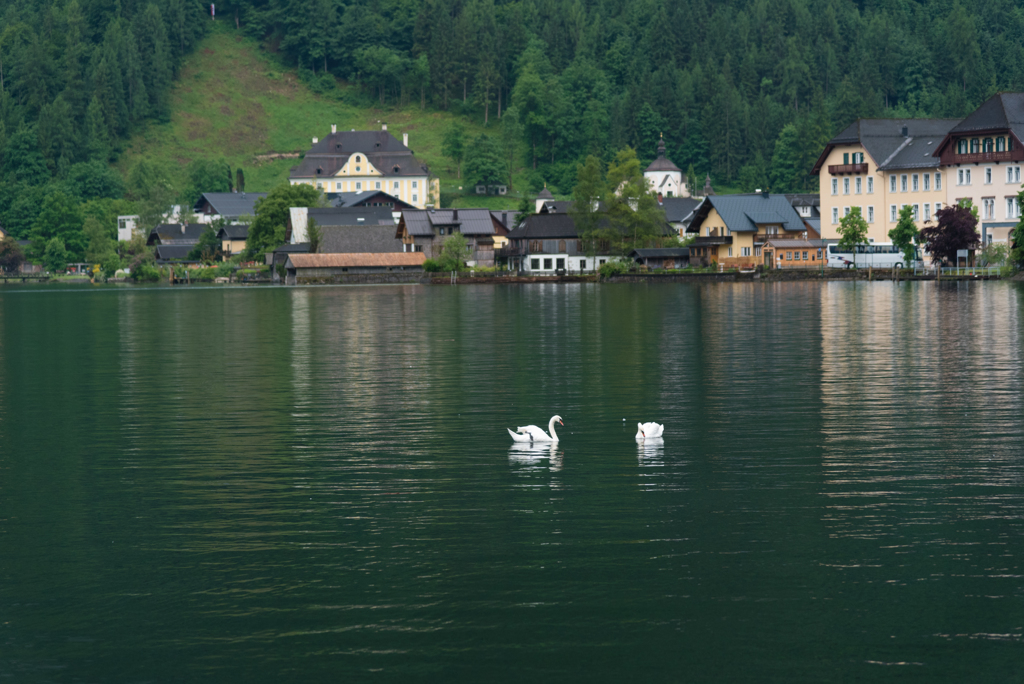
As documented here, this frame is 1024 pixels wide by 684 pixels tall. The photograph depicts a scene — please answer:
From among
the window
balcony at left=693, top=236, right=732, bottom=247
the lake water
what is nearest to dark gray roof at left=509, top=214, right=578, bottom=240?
balcony at left=693, top=236, right=732, bottom=247

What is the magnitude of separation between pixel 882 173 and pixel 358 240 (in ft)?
211

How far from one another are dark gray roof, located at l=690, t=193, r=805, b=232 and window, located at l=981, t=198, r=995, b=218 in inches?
841

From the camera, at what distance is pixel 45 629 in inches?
500

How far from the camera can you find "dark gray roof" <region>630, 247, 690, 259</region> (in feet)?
429

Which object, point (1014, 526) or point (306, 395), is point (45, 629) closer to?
point (1014, 526)

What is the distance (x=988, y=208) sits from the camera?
363 ft

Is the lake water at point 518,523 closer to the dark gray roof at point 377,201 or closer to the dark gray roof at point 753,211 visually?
the dark gray roof at point 753,211

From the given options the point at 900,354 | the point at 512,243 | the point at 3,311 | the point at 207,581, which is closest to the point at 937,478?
the point at 207,581

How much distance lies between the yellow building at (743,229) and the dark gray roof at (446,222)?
1133 inches

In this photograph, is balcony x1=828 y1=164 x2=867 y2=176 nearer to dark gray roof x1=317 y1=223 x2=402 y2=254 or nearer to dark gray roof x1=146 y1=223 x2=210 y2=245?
dark gray roof x1=317 y1=223 x2=402 y2=254

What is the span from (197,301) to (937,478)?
275ft

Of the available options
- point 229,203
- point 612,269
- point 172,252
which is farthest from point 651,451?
point 229,203

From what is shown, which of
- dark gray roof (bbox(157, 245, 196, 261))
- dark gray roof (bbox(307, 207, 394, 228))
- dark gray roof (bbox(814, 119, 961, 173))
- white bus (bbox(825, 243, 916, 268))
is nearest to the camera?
white bus (bbox(825, 243, 916, 268))

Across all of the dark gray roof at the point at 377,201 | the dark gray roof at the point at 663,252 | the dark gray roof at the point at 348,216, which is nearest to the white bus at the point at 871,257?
the dark gray roof at the point at 663,252
